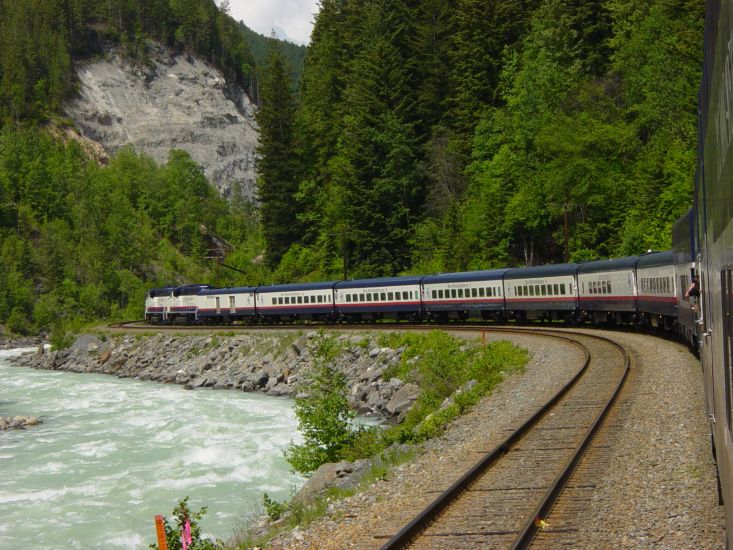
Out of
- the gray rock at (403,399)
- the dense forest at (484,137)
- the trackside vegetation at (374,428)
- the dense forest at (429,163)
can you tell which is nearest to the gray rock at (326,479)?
the trackside vegetation at (374,428)

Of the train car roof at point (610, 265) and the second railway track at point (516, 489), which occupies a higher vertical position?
the train car roof at point (610, 265)

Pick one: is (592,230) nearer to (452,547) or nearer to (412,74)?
(412,74)

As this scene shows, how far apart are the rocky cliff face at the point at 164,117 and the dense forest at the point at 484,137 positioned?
61217 mm

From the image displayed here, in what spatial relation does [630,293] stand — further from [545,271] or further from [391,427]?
[391,427]

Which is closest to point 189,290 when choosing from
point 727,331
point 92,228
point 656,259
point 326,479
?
point 656,259

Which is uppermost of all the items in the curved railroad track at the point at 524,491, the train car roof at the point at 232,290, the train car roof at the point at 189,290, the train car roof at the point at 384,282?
the train car roof at the point at 189,290

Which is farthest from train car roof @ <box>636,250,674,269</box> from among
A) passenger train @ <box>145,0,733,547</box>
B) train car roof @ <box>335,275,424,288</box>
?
train car roof @ <box>335,275,424,288</box>

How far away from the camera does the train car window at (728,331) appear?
5.21 m

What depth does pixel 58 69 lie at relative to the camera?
486 feet

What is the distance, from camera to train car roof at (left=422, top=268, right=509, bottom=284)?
4456 cm

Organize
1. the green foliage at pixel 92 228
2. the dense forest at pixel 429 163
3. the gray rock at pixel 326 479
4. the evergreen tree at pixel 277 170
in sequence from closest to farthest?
the gray rock at pixel 326 479, the dense forest at pixel 429 163, the evergreen tree at pixel 277 170, the green foliage at pixel 92 228

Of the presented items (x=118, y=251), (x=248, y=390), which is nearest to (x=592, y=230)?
(x=248, y=390)

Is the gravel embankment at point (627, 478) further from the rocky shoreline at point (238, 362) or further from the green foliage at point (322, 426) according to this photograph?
the rocky shoreline at point (238, 362)

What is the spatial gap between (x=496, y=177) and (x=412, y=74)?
20.2 m
